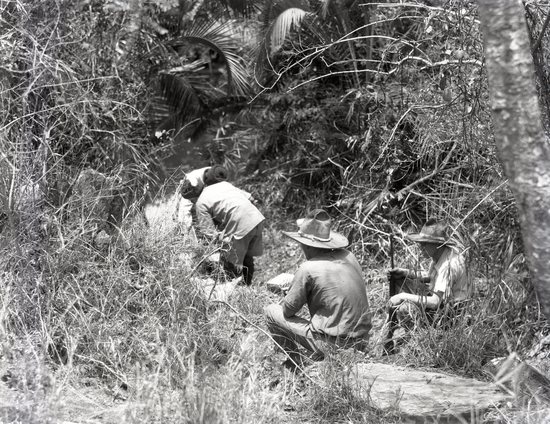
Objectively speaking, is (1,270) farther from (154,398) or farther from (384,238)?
(384,238)

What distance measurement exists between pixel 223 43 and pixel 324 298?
6998 mm

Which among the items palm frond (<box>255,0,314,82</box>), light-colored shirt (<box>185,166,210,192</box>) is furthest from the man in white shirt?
palm frond (<box>255,0,314,82</box>)

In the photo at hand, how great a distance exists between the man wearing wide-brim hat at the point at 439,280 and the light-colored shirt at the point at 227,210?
106 inches

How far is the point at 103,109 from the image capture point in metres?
8.39

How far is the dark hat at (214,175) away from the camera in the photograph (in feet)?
33.6

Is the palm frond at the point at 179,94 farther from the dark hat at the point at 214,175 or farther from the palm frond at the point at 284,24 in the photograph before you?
the dark hat at the point at 214,175

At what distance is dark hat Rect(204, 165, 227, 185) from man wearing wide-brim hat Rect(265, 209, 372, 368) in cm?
328

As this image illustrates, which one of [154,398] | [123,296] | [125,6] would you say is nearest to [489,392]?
[154,398]

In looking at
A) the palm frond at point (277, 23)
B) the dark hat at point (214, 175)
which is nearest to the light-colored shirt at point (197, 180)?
the dark hat at point (214, 175)

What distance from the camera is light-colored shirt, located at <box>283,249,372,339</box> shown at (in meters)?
6.75

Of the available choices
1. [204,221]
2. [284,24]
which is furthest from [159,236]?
[284,24]

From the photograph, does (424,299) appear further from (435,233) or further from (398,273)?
(398,273)

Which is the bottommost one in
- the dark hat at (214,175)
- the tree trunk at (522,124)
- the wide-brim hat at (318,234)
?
the dark hat at (214,175)

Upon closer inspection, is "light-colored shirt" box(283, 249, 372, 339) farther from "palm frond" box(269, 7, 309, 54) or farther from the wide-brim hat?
"palm frond" box(269, 7, 309, 54)
